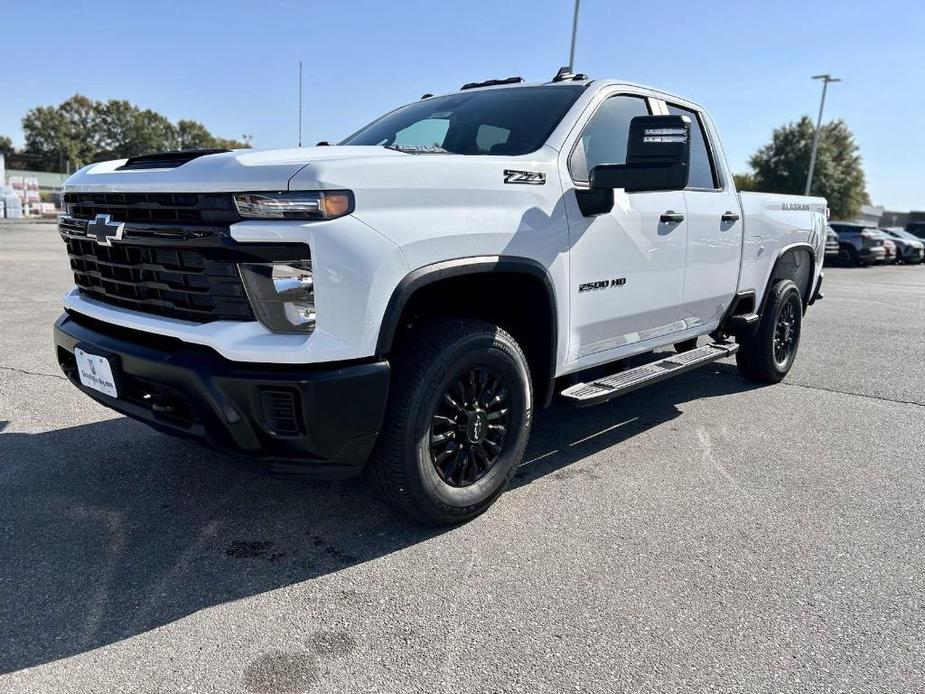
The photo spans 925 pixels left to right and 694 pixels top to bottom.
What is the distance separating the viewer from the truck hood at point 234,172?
2.38 metres

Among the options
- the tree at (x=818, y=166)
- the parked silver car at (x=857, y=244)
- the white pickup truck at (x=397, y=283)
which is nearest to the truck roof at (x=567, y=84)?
the white pickup truck at (x=397, y=283)

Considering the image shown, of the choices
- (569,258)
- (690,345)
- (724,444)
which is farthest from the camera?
(690,345)

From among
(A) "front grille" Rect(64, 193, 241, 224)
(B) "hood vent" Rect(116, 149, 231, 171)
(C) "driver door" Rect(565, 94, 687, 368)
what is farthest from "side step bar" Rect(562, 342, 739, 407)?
(B) "hood vent" Rect(116, 149, 231, 171)

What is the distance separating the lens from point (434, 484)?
287 centimetres

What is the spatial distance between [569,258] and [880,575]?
182 cm

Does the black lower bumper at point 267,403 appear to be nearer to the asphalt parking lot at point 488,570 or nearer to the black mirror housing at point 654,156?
the asphalt parking lot at point 488,570

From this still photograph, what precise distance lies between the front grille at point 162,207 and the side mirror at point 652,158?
5.54ft

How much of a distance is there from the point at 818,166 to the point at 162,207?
192 feet

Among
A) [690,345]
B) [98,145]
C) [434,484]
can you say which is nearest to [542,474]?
[434,484]

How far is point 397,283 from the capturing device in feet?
8.34

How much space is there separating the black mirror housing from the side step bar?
0.99 metres

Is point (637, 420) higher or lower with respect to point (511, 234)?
lower

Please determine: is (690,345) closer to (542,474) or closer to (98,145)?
(542,474)

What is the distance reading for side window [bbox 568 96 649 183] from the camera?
3.39m
